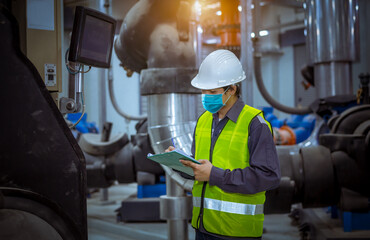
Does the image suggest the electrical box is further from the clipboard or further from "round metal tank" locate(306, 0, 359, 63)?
"round metal tank" locate(306, 0, 359, 63)

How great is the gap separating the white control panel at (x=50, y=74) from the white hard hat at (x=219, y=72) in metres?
0.65

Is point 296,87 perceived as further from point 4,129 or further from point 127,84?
point 4,129

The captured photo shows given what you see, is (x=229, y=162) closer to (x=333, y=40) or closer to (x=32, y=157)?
(x=32, y=157)

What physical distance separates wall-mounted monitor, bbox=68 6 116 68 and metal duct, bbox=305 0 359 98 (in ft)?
10.2

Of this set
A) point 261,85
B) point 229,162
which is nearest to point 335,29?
point 261,85

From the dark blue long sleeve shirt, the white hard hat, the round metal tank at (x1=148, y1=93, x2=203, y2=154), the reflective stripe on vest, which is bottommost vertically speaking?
the reflective stripe on vest

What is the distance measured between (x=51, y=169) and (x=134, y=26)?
1939mm

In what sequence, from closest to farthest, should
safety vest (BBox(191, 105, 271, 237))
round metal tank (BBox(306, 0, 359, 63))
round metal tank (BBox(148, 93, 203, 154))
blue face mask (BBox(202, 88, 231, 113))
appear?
1. safety vest (BBox(191, 105, 271, 237))
2. blue face mask (BBox(202, 88, 231, 113))
3. round metal tank (BBox(148, 93, 203, 154))
4. round metal tank (BBox(306, 0, 359, 63))

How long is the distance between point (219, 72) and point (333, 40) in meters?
3.02

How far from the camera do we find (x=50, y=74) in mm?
1985

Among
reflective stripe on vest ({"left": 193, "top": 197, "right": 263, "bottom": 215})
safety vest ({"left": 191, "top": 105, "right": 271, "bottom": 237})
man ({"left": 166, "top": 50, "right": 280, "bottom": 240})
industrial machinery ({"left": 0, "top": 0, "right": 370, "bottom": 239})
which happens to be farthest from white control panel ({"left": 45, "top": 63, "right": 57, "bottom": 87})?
reflective stripe on vest ({"left": 193, "top": 197, "right": 263, "bottom": 215})

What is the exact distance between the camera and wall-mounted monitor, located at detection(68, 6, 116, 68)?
6.42 feet

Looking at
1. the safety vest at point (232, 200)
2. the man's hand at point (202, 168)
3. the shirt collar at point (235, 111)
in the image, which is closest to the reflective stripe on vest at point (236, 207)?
the safety vest at point (232, 200)

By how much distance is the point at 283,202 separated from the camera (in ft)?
11.3
